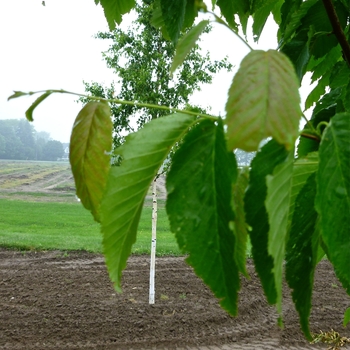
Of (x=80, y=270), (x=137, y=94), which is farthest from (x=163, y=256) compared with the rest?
(x=137, y=94)

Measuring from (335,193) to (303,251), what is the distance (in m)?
0.09

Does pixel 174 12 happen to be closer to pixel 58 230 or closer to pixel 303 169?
pixel 303 169

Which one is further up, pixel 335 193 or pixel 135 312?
pixel 335 193

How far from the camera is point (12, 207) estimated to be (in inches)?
624

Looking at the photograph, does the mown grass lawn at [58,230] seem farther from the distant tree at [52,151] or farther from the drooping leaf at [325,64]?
the distant tree at [52,151]

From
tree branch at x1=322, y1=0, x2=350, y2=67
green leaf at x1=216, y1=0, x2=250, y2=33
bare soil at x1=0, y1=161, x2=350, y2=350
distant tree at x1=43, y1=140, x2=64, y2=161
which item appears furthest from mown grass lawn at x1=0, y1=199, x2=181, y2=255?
distant tree at x1=43, y1=140, x2=64, y2=161

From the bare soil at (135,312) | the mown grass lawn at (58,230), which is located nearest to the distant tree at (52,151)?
the mown grass lawn at (58,230)

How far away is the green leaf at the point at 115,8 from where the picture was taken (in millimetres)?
802

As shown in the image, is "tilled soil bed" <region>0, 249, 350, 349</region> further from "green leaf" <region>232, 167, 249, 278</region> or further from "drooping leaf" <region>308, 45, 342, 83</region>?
"green leaf" <region>232, 167, 249, 278</region>

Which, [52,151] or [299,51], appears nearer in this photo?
[299,51]

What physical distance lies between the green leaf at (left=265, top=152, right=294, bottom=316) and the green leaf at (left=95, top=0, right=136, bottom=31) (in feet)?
1.98

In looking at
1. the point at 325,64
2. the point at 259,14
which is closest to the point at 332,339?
the point at 325,64

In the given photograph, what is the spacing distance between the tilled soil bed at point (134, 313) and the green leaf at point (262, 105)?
4.34 m

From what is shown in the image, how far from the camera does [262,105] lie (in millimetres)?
241
